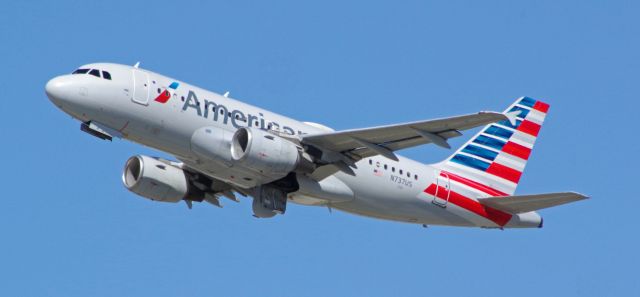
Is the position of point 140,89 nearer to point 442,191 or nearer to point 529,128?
point 442,191

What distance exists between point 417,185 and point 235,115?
8.24m

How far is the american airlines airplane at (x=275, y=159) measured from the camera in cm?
4350

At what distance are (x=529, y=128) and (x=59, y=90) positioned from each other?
22503 mm

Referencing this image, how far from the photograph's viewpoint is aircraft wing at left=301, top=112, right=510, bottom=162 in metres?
41.1

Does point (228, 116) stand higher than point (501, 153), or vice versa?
point (501, 153)

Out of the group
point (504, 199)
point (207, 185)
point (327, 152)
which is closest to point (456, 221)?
point (504, 199)

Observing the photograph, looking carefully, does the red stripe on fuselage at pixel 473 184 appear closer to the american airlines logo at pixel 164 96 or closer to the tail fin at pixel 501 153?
the tail fin at pixel 501 153

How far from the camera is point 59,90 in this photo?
43.3m

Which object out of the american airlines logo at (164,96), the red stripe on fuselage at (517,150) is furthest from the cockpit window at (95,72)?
the red stripe on fuselage at (517,150)

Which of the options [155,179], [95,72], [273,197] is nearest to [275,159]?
[273,197]

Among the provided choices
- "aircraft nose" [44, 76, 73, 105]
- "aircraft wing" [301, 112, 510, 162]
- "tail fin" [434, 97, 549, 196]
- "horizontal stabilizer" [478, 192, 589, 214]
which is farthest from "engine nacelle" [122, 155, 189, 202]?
"horizontal stabilizer" [478, 192, 589, 214]

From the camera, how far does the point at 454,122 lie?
4122 cm

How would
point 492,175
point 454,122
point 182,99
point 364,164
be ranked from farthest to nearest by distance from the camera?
point 492,175 → point 364,164 → point 182,99 → point 454,122

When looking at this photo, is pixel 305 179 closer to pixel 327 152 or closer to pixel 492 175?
pixel 327 152
